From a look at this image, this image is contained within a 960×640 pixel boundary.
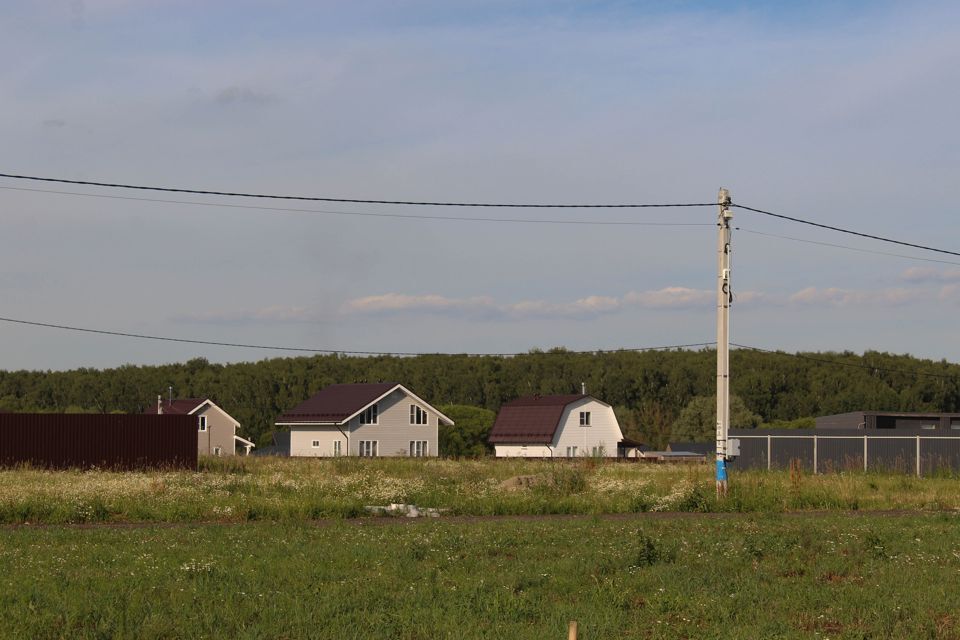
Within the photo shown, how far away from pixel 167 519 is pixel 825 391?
333 ft

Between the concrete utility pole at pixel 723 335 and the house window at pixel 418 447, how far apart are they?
4816cm

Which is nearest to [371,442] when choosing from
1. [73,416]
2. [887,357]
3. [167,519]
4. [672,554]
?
[73,416]

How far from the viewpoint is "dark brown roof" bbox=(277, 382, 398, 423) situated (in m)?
68.2

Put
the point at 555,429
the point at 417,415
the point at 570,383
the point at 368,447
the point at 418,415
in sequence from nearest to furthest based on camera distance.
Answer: the point at 368,447 → the point at 417,415 → the point at 418,415 → the point at 555,429 → the point at 570,383

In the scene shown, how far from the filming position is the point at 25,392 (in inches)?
5335

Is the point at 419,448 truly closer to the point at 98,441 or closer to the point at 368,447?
the point at 368,447

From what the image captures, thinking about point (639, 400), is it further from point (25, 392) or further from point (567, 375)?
point (25, 392)

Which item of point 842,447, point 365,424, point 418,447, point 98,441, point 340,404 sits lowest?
point 418,447

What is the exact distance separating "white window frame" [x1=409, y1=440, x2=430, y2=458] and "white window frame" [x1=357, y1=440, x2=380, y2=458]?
2503 millimetres

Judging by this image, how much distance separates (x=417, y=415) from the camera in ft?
234

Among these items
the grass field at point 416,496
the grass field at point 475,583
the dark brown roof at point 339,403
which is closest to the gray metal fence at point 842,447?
the grass field at point 416,496

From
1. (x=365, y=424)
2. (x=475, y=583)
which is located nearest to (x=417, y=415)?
(x=365, y=424)

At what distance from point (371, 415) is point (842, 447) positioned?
107 ft

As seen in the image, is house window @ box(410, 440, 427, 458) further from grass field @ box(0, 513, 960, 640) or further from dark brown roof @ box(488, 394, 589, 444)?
grass field @ box(0, 513, 960, 640)
